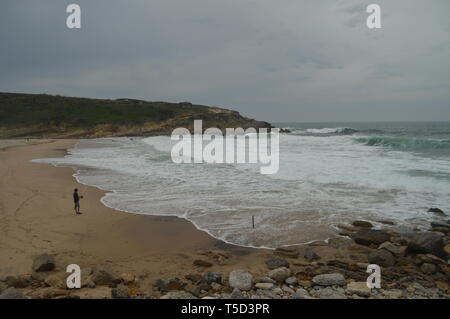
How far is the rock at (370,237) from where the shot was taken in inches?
292

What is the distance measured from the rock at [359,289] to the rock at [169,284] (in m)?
3.03

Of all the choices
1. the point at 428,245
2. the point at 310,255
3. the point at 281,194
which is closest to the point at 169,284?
the point at 310,255

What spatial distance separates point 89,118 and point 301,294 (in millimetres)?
69362

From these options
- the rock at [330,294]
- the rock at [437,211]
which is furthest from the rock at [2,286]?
the rock at [437,211]

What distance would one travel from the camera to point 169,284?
549cm

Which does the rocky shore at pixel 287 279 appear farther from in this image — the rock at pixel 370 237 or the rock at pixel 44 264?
the rock at pixel 370 237

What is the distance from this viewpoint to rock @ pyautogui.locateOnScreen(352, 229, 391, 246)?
743 cm

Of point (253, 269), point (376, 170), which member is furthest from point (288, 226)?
point (376, 170)

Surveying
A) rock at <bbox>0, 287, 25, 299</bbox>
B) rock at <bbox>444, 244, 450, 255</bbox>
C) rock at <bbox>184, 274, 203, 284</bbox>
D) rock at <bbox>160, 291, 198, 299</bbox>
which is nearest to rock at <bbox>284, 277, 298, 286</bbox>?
rock at <bbox>184, 274, 203, 284</bbox>

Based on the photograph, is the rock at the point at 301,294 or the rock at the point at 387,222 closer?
the rock at the point at 301,294

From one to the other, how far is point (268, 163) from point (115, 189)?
406 inches

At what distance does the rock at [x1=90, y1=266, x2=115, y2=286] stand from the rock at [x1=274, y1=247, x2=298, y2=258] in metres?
3.64

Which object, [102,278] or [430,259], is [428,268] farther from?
[102,278]

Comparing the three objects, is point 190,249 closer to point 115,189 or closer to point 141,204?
A: point 141,204
